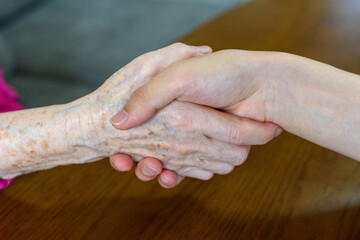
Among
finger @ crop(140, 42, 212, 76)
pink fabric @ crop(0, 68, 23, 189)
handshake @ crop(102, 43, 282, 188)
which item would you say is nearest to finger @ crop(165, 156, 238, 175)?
handshake @ crop(102, 43, 282, 188)

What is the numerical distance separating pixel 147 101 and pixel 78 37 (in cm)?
146

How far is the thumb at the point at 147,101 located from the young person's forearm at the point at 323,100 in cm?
22

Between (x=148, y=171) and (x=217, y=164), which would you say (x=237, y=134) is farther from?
(x=148, y=171)

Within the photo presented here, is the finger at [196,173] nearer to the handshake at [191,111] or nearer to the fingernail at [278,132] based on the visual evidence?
the handshake at [191,111]

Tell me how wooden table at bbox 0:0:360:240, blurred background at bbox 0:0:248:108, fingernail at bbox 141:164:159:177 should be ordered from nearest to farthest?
1. wooden table at bbox 0:0:360:240
2. fingernail at bbox 141:164:159:177
3. blurred background at bbox 0:0:248:108

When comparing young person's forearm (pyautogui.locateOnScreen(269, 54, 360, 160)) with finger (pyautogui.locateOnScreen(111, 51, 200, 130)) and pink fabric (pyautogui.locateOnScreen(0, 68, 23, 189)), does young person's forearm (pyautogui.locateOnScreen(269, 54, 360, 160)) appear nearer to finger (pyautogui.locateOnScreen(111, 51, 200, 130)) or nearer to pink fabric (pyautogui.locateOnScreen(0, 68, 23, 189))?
finger (pyautogui.locateOnScreen(111, 51, 200, 130))

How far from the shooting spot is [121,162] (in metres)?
0.74

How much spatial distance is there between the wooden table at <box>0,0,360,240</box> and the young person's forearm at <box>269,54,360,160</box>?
0.21 ft

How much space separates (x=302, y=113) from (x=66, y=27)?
1732 millimetres

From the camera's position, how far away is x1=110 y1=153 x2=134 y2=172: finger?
2.43 ft

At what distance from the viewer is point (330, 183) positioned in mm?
701

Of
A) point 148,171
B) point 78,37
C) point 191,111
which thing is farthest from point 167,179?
point 78,37

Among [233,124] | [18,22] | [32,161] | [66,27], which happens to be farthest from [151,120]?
[18,22]

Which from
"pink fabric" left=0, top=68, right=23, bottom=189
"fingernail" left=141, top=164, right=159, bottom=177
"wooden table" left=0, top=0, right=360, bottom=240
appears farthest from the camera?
"pink fabric" left=0, top=68, right=23, bottom=189
